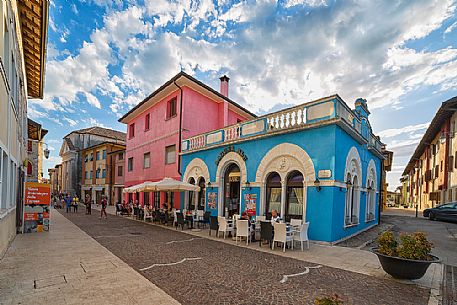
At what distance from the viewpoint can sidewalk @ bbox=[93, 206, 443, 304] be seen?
18.7 ft

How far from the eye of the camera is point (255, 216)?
11141 mm

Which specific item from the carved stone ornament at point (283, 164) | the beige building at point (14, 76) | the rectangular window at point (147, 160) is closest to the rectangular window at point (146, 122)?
the rectangular window at point (147, 160)

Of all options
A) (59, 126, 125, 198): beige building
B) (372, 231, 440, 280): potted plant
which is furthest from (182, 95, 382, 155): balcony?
(59, 126, 125, 198): beige building

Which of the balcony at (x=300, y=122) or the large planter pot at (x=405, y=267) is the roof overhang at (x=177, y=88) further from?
the large planter pot at (x=405, y=267)

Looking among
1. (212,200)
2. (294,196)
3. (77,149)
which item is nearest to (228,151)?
(212,200)

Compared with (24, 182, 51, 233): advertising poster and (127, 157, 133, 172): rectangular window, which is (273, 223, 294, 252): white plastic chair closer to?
(24, 182, 51, 233): advertising poster

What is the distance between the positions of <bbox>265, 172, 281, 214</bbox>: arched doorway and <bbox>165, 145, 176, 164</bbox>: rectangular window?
29.4 ft

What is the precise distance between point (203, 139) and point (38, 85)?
949 centimetres

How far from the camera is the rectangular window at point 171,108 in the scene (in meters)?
18.7

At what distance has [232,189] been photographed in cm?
1388

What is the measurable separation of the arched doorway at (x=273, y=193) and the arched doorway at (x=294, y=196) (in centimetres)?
49

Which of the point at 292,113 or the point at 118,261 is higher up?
the point at 292,113

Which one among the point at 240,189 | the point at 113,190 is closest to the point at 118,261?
the point at 240,189

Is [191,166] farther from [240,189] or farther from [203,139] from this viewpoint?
[240,189]
